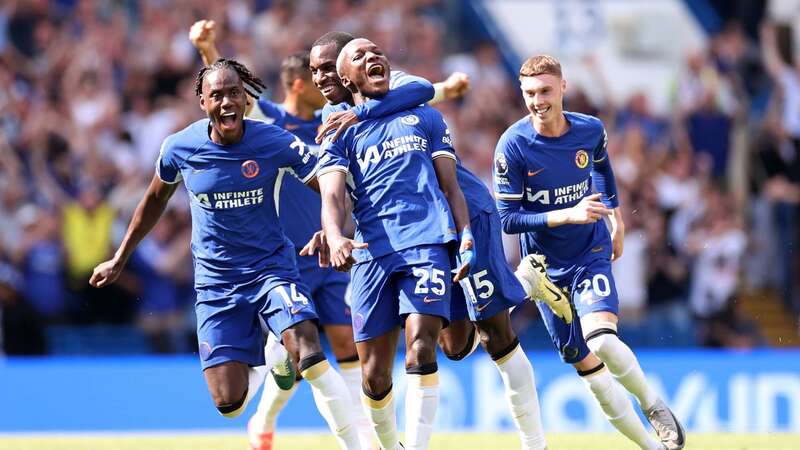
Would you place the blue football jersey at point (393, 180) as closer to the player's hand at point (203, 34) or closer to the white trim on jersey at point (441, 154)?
the white trim on jersey at point (441, 154)

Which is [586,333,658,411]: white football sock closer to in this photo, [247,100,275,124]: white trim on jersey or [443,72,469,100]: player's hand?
[443,72,469,100]: player's hand

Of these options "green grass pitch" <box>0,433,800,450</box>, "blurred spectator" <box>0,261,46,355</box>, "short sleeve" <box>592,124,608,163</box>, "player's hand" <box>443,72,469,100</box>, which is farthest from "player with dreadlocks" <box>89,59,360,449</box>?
"blurred spectator" <box>0,261,46,355</box>

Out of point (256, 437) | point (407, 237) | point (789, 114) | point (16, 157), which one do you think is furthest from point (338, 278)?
point (789, 114)

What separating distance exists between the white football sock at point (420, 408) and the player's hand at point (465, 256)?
61cm

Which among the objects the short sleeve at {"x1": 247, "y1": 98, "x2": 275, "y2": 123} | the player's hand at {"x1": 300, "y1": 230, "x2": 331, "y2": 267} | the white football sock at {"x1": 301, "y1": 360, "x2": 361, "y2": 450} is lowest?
the white football sock at {"x1": 301, "y1": 360, "x2": 361, "y2": 450}

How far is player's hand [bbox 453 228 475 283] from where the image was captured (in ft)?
26.2

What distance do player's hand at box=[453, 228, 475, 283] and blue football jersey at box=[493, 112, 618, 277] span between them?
1109 millimetres

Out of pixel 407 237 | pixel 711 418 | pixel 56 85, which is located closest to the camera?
pixel 407 237

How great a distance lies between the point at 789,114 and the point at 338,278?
8.16 m

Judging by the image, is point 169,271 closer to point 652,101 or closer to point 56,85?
point 56,85

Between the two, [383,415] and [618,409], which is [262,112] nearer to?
[383,415]

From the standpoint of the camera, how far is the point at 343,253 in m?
7.90

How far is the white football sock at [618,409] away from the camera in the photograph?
9094mm

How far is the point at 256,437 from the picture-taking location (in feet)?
33.6
